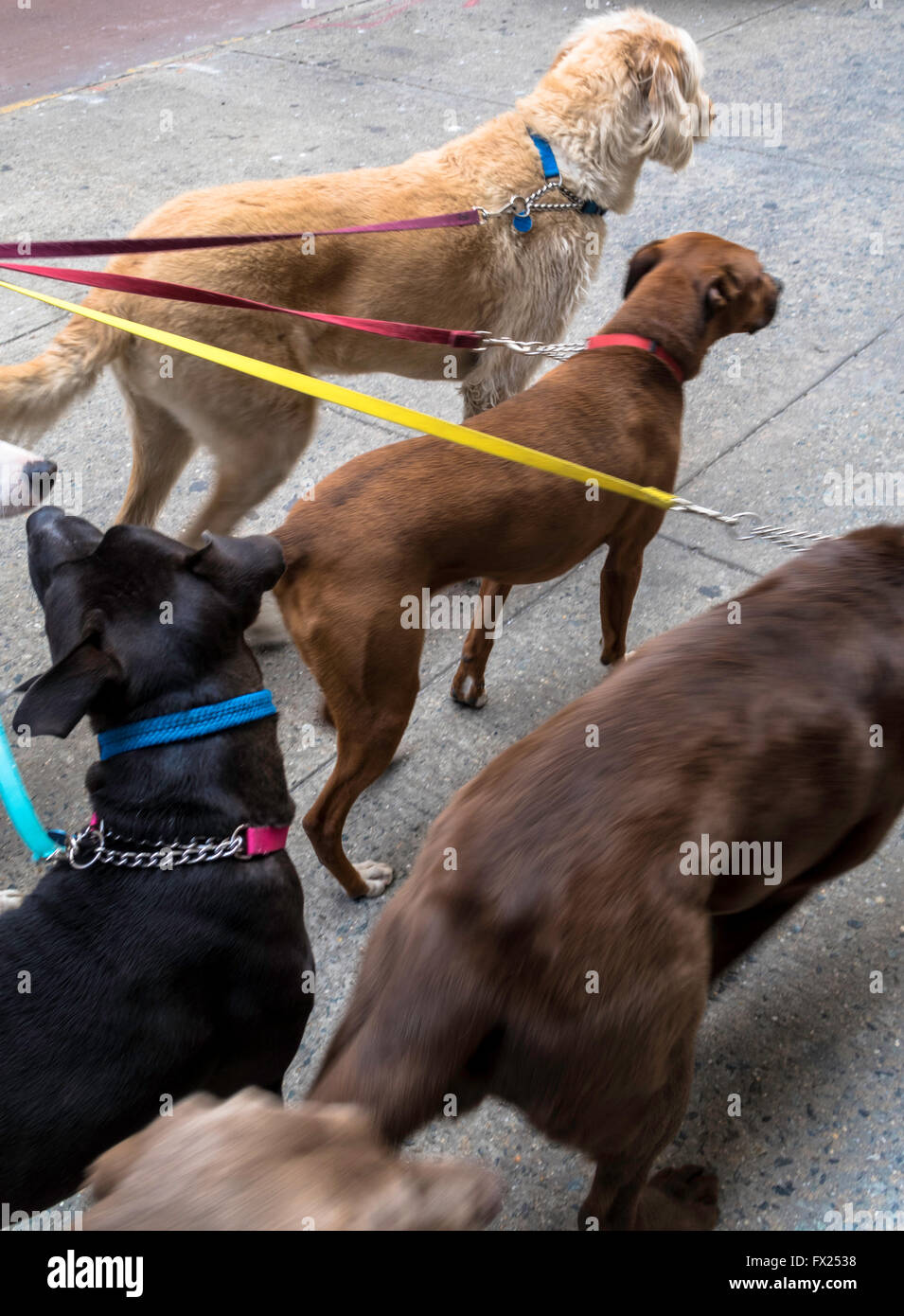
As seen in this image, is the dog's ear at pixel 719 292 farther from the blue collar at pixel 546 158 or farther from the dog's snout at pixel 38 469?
the dog's snout at pixel 38 469

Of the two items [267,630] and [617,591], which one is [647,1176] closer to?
[617,591]

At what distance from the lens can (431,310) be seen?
377 centimetres

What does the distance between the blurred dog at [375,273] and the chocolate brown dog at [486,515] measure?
0.62 m

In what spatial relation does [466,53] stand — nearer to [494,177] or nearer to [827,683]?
[494,177]

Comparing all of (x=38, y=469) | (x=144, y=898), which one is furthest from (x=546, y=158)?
(x=144, y=898)

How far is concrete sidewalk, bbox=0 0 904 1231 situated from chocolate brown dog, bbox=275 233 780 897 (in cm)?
44

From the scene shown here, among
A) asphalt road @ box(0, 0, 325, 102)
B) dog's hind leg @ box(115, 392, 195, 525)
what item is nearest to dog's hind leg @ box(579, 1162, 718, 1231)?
dog's hind leg @ box(115, 392, 195, 525)

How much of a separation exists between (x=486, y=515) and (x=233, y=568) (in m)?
0.81

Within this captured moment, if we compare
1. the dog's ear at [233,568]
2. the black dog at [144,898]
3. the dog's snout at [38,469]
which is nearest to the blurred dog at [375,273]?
the dog's snout at [38,469]

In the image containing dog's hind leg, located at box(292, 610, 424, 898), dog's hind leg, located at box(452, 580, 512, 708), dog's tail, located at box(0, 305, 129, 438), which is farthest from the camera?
dog's hind leg, located at box(452, 580, 512, 708)

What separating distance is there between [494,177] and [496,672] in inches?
72.9

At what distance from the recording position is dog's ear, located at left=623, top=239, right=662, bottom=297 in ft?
11.6

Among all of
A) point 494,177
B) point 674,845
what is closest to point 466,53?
point 494,177

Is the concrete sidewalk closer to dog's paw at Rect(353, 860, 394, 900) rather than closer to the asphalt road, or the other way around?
dog's paw at Rect(353, 860, 394, 900)
